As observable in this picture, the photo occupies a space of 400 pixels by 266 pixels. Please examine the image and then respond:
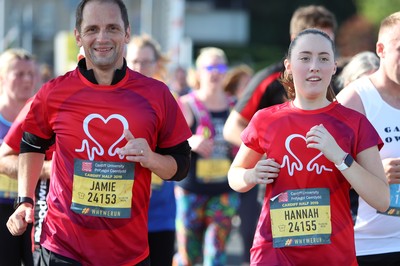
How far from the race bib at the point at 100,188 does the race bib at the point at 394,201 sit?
1.49m

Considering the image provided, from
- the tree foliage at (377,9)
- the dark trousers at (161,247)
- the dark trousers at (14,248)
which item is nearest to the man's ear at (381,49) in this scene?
the dark trousers at (161,247)

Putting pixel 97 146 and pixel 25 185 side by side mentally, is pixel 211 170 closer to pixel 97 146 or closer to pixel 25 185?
pixel 25 185

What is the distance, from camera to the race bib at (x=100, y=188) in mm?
4285

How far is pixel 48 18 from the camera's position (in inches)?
2208

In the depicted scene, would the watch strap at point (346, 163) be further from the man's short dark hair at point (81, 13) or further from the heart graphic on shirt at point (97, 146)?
the man's short dark hair at point (81, 13)

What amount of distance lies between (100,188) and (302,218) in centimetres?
96

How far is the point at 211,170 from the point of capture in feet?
26.8

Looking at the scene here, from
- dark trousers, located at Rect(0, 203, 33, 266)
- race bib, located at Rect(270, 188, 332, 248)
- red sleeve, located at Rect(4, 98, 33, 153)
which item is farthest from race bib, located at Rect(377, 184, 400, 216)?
dark trousers, located at Rect(0, 203, 33, 266)

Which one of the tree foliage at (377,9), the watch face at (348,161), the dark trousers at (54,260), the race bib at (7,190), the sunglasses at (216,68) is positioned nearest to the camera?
the watch face at (348,161)

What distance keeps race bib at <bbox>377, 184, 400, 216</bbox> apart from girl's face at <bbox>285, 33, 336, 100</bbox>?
2.99 feet

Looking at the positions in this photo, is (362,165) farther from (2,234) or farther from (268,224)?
(2,234)

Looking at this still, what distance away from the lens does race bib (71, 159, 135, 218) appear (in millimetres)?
4285

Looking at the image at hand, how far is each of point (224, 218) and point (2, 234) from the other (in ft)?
8.60

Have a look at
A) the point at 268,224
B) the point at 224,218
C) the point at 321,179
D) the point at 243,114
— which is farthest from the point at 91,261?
the point at 224,218
